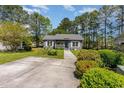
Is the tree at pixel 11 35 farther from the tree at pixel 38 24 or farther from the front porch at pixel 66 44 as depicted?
the front porch at pixel 66 44

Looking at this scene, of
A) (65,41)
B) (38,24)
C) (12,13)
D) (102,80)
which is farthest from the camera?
(65,41)

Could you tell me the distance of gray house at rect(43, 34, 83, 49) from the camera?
4029 cm

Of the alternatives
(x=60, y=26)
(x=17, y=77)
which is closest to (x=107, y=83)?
(x=17, y=77)

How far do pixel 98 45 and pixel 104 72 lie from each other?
97.5 ft

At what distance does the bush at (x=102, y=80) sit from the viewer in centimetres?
558

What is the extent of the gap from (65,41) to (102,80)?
35172mm

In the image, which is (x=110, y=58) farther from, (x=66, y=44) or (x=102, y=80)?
(x=66, y=44)

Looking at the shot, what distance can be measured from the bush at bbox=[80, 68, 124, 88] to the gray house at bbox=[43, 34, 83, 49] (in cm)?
3396

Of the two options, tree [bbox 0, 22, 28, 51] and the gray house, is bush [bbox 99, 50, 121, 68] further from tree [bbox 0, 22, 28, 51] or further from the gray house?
the gray house

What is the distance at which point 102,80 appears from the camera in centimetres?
569

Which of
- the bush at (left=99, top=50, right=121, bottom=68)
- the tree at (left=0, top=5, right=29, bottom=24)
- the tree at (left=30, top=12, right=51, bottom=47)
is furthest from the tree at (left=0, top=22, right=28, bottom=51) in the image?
the bush at (left=99, top=50, right=121, bottom=68)

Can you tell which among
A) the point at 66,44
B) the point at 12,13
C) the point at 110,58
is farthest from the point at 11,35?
the point at 110,58
